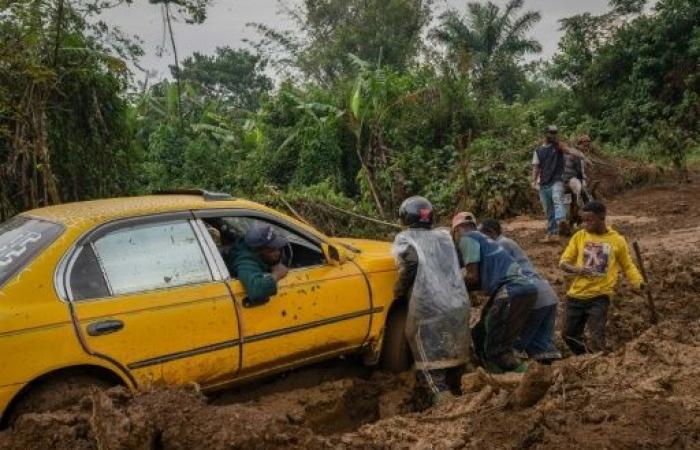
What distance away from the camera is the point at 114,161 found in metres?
10.3

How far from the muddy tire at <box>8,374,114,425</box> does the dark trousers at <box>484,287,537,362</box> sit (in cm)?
291

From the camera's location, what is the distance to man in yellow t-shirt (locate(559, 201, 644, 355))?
216 inches

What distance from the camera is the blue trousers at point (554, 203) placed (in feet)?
33.1

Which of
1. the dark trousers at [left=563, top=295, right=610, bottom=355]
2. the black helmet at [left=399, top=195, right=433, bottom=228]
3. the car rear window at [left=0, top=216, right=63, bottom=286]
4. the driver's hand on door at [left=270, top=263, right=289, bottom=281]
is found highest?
the car rear window at [left=0, top=216, right=63, bottom=286]

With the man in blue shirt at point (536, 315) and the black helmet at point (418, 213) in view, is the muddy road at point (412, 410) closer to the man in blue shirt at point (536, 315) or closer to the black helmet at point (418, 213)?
the man in blue shirt at point (536, 315)

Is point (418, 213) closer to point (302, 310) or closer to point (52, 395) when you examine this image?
point (302, 310)

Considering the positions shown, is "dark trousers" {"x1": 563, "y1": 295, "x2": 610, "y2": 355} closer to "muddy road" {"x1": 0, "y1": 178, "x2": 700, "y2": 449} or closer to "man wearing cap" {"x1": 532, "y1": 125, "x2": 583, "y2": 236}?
"muddy road" {"x1": 0, "y1": 178, "x2": 700, "y2": 449}

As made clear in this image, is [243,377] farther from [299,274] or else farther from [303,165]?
[303,165]

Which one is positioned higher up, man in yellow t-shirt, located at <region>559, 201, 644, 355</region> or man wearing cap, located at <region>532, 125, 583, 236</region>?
man wearing cap, located at <region>532, 125, 583, 236</region>

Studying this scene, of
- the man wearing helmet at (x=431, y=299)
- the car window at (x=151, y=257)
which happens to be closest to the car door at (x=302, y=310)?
the car window at (x=151, y=257)

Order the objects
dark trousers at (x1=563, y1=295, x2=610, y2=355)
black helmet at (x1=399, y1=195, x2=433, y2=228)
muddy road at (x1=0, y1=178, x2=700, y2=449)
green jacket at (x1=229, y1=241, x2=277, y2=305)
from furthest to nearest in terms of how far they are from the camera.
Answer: dark trousers at (x1=563, y1=295, x2=610, y2=355)
black helmet at (x1=399, y1=195, x2=433, y2=228)
green jacket at (x1=229, y1=241, x2=277, y2=305)
muddy road at (x1=0, y1=178, x2=700, y2=449)

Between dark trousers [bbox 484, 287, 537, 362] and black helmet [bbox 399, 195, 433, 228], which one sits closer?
black helmet [bbox 399, 195, 433, 228]

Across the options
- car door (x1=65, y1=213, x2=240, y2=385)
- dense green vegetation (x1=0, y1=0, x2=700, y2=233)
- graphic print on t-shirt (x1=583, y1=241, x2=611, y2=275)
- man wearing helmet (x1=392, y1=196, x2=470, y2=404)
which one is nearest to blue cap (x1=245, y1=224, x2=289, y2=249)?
car door (x1=65, y1=213, x2=240, y2=385)

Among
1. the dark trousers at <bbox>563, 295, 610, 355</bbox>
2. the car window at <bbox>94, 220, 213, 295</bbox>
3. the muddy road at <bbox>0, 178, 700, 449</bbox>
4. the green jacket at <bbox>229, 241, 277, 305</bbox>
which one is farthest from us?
the dark trousers at <bbox>563, 295, 610, 355</bbox>
